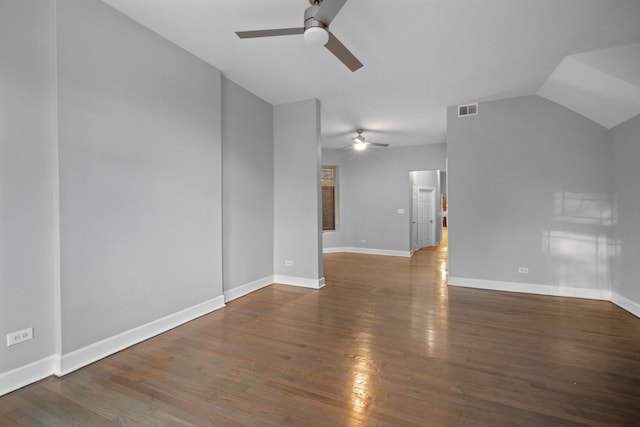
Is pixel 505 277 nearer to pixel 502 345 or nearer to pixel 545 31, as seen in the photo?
pixel 502 345

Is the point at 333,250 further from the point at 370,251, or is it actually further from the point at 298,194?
the point at 298,194

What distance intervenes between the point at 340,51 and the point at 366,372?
2.70 m

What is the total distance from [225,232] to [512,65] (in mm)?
4270

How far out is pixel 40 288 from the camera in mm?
2184

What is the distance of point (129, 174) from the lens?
8.86 feet

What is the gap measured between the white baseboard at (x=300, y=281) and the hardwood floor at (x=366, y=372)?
35.3 inches

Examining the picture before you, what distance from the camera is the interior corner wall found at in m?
4.67

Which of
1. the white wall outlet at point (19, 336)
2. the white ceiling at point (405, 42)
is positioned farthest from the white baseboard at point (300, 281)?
the white wall outlet at point (19, 336)

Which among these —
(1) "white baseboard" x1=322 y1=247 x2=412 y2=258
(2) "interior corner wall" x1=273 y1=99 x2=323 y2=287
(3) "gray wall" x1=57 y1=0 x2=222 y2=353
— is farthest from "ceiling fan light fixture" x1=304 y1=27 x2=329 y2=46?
(1) "white baseboard" x1=322 y1=247 x2=412 y2=258

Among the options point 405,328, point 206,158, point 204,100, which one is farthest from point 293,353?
point 204,100

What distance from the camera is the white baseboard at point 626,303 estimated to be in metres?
3.45

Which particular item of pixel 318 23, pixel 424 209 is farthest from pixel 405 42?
pixel 424 209

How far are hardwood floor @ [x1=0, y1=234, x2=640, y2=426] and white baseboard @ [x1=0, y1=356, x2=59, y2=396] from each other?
0.06 m

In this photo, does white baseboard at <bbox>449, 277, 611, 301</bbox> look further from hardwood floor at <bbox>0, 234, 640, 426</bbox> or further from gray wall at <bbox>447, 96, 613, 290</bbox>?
hardwood floor at <bbox>0, 234, 640, 426</bbox>
